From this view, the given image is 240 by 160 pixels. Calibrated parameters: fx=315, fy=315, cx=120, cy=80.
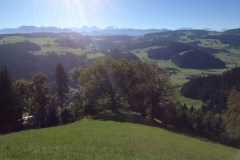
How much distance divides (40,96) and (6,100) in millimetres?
13091

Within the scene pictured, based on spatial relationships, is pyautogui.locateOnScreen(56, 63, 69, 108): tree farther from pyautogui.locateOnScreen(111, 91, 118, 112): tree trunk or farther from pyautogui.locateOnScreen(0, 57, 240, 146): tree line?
pyautogui.locateOnScreen(111, 91, 118, 112): tree trunk

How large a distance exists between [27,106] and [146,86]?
38.2 meters

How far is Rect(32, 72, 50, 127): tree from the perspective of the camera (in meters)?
91.8

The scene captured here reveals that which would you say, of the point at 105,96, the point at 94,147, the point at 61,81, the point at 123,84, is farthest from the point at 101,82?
the point at 94,147

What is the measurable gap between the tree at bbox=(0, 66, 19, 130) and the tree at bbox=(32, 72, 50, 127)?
30.0 ft

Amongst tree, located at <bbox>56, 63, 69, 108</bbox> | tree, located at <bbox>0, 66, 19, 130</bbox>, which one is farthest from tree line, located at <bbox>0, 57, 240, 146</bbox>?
tree, located at <bbox>56, 63, 69, 108</bbox>

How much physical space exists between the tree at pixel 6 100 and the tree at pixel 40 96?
30.0 feet

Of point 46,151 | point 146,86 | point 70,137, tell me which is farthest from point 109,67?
point 46,151

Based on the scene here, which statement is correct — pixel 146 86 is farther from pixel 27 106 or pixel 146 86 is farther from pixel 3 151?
pixel 3 151

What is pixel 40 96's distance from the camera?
93.5 m

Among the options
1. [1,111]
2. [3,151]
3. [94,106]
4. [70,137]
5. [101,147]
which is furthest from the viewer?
[94,106]

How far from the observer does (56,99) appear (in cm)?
10525

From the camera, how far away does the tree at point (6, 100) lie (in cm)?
8131

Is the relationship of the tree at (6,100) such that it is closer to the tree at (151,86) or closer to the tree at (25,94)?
the tree at (25,94)
